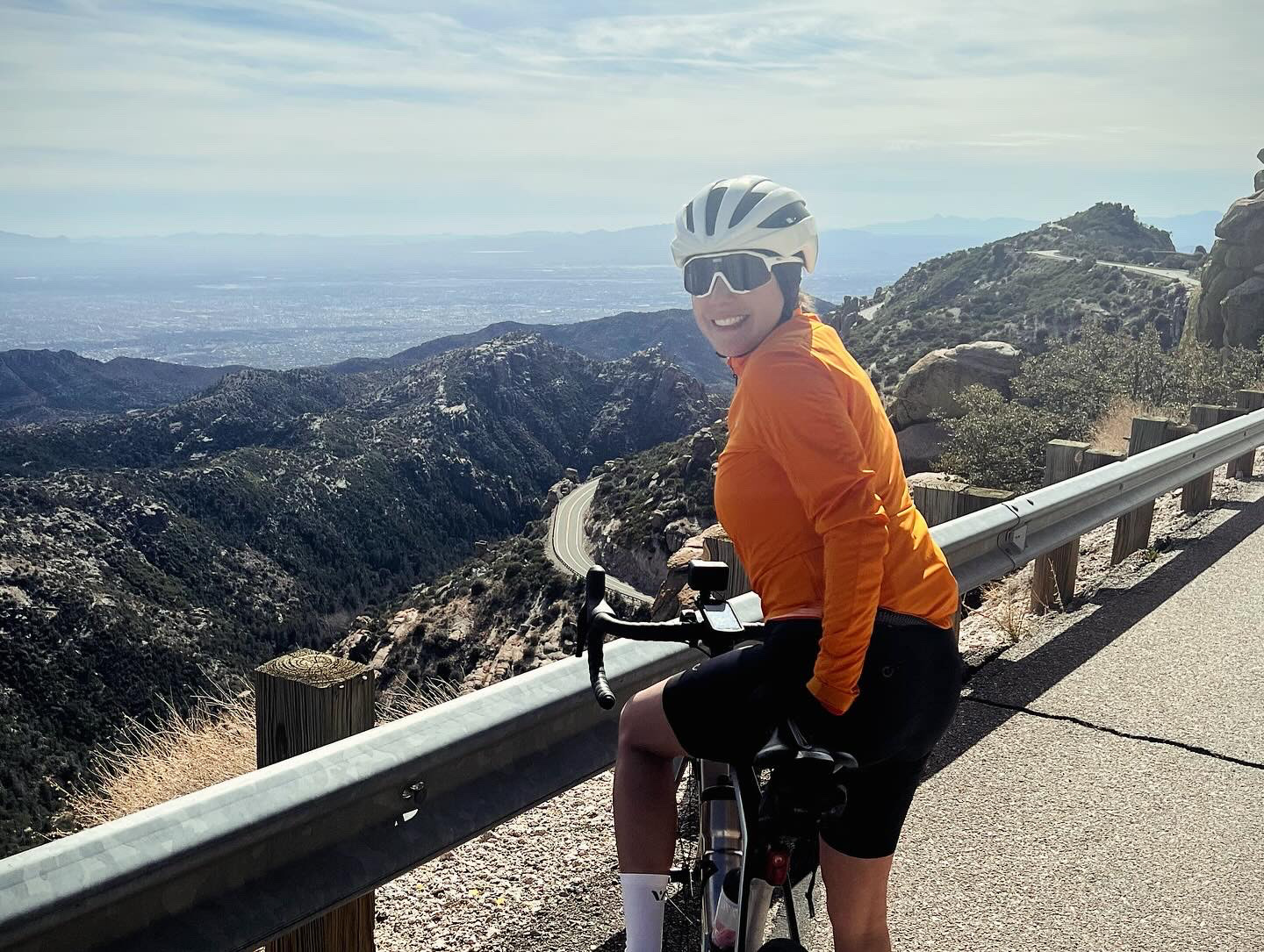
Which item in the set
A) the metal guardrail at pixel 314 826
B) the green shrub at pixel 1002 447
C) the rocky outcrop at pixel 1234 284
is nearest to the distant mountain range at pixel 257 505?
the metal guardrail at pixel 314 826

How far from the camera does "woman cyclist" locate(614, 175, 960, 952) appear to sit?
2027 mm

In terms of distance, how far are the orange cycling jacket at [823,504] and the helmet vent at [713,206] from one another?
24cm

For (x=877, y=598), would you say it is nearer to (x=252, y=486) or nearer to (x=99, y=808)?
(x=99, y=808)

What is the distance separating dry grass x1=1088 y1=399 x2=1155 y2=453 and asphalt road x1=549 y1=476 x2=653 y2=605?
29555 mm

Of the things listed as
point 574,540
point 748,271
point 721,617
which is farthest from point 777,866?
→ point 574,540

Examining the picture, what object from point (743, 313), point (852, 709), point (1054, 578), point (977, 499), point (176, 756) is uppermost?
point (743, 313)

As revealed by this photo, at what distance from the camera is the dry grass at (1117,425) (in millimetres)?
10750

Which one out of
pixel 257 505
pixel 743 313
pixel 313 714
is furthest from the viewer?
pixel 257 505

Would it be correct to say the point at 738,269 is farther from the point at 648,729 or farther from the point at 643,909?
the point at 643,909

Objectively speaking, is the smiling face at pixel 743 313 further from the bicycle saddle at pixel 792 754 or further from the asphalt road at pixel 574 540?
the asphalt road at pixel 574 540

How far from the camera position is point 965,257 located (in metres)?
90.6

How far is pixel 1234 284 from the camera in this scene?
92.5 ft

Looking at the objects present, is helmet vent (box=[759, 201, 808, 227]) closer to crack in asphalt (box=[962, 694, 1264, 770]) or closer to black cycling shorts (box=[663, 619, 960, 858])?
black cycling shorts (box=[663, 619, 960, 858])

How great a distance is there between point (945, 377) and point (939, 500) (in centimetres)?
1859
